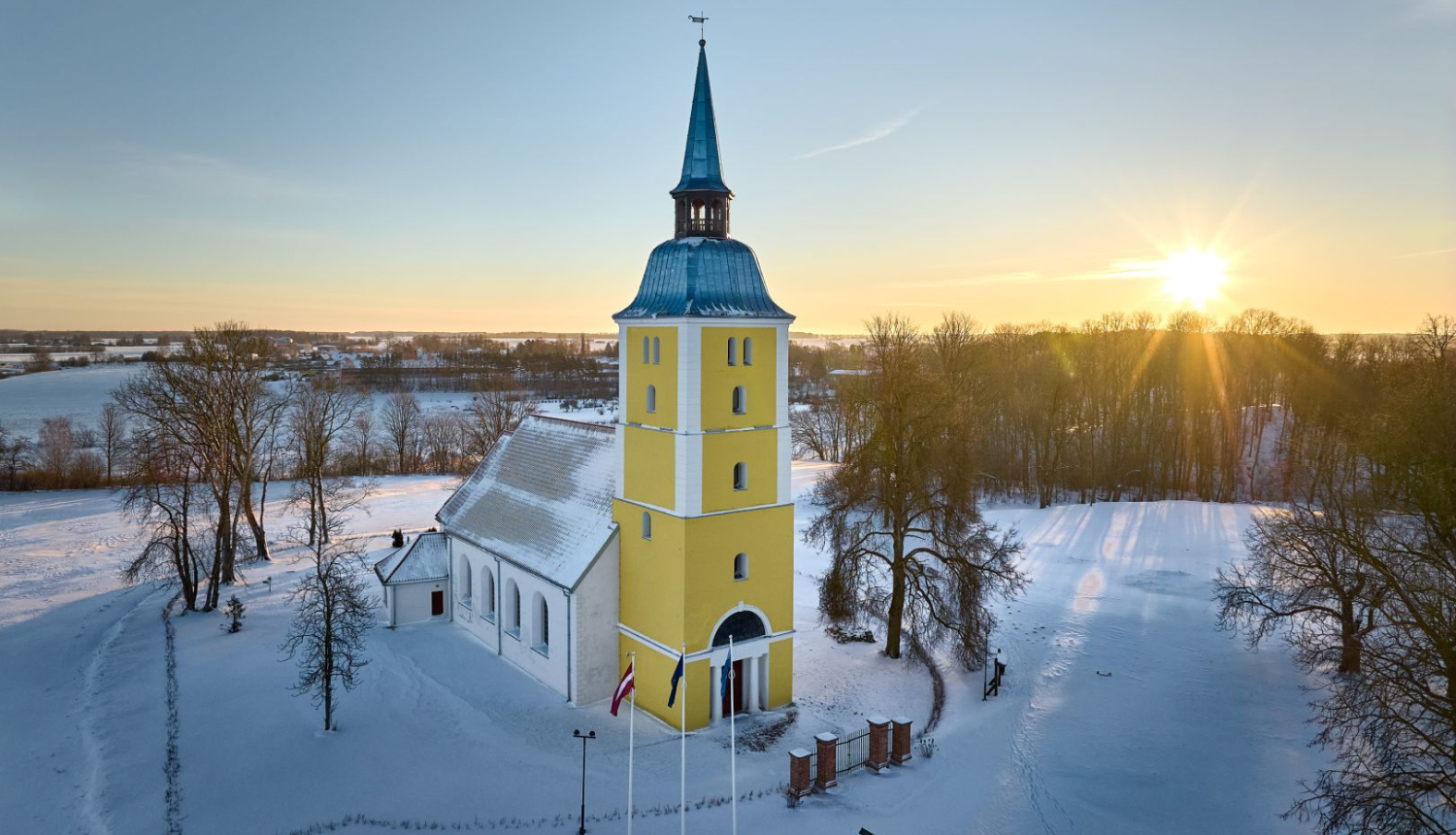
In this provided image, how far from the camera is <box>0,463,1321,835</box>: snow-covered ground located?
1706 cm

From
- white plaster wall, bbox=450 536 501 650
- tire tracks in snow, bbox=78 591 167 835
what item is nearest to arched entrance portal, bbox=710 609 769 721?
white plaster wall, bbox=450 536 501 650

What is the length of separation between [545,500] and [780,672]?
9247 millimetres

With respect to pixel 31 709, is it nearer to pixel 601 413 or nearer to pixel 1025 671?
pixel 1025 671

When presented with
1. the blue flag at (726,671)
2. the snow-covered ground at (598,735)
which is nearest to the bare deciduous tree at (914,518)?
the snow-covered ground at (598,735)

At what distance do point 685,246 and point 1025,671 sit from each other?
16.2 metres

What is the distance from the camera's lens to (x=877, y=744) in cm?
1867

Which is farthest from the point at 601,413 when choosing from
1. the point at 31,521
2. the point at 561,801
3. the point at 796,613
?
the point at 561,801

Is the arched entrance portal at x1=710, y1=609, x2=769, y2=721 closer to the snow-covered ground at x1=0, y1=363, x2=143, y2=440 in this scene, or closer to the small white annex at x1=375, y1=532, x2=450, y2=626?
the small white annex at x1=375, y1=532, x2=450, y2=626

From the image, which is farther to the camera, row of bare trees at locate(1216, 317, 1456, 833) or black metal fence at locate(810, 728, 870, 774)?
black metal fence at locate(810, 728, 870, 774)

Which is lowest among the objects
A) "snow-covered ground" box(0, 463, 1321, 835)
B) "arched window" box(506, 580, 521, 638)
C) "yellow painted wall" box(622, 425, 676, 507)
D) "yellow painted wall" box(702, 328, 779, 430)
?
"snow-covered ground" box(0, 463, 1321, 835)

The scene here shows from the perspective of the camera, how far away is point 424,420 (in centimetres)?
7844

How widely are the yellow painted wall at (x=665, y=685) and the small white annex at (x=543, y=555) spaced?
1.08m

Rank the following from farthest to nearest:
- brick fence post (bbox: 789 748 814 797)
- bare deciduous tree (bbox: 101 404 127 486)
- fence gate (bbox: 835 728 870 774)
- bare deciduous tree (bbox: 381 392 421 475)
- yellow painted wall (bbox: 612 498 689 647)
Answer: bare deciduous tree (bbox: 381 392 421 475)
bare deciduous tree (bbox: 101 404 127 486)
yellow painted wall (bbox: 612 498 689 647)
fence gate (bbox: 835 728 870 774)
brick fence post (bbox: 789 748 814 797)

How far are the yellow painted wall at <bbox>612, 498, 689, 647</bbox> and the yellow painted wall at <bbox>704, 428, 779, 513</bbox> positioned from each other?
1.19 m
